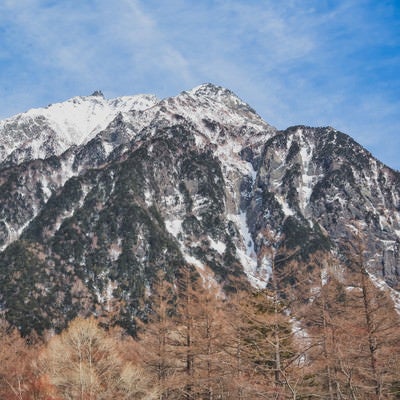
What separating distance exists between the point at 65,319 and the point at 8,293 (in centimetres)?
2622

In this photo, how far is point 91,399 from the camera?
105 ft

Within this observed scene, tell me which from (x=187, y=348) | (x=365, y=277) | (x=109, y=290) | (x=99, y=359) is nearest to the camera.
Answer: (x=365, y=277)

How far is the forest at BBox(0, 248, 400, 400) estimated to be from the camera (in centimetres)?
1956

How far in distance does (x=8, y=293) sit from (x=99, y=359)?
472ft

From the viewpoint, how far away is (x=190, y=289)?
31969 millimetres

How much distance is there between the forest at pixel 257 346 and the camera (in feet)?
64.2

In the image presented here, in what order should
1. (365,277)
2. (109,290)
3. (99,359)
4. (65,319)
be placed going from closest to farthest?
(365,277)
(99,359)
(65,319)
(109,290)

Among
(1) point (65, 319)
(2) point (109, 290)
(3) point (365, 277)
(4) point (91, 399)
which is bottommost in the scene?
(4) point (91, 399)

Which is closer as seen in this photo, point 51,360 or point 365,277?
point 365,277

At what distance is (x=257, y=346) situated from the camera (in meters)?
A: 16.0

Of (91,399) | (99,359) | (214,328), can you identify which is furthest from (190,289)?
(99,359)

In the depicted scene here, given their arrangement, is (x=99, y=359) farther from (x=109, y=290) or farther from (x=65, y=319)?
(x=109, y=290)

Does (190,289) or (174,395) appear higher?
(190,289)

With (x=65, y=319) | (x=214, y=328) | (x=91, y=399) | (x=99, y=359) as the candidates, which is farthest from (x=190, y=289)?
(x=65, y=319)
